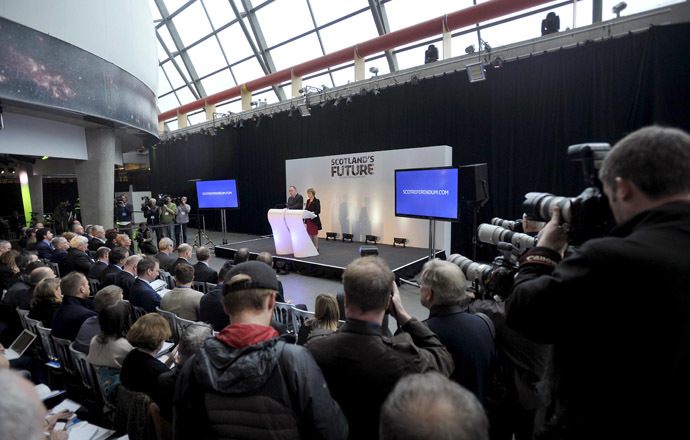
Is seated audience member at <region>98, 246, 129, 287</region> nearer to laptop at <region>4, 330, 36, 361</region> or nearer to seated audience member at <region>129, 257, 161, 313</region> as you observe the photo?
seated audience member at <region>129, 257, 161, 313</region>

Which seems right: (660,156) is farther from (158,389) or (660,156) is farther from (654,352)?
(158,389)

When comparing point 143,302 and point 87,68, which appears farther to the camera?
point 87,68

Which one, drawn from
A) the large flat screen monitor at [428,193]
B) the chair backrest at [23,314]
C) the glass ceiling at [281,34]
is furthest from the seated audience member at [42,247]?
the glass ceiling at [281,34]

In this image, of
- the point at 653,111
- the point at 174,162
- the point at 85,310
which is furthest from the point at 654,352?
the point at 174,162

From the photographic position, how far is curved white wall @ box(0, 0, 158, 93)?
4258 mm

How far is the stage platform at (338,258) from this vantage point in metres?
5.63

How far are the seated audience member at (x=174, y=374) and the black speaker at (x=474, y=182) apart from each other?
3.91 meters

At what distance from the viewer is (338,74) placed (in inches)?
356

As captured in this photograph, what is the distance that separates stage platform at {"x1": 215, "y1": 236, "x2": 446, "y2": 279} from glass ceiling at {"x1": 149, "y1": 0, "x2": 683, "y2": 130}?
4014mm

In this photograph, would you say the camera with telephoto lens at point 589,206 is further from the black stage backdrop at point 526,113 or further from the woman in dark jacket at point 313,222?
the woman in dark jacket at point 313,222

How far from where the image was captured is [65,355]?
2.36 m

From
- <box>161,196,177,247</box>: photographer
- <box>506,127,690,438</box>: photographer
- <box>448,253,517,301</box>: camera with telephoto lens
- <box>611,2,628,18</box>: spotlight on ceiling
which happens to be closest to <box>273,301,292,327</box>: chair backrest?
<box>448,253,517,301</box>: camera with telephoto lens

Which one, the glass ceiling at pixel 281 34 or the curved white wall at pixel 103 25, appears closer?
the curved white wall at pixel 103 25

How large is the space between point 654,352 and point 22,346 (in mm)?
3411
